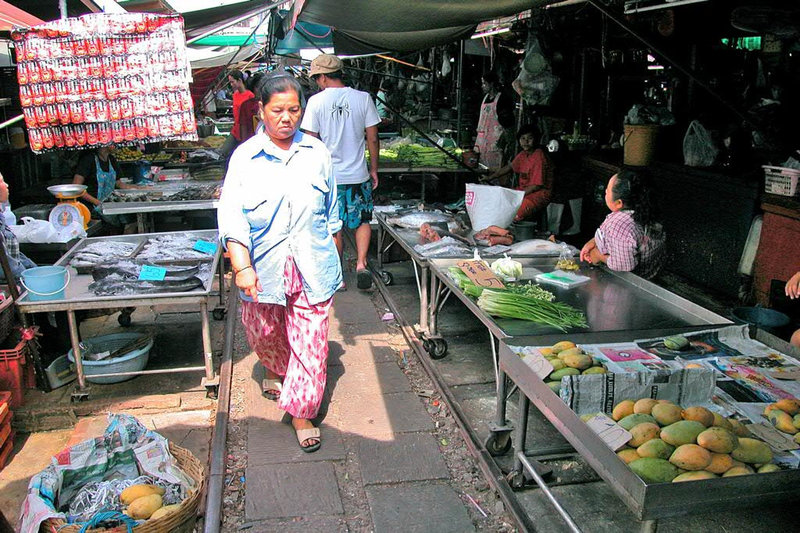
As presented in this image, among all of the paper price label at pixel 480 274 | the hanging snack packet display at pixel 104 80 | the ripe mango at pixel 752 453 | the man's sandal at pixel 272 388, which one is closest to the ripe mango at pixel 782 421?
the ripe mango at pixel 752 453

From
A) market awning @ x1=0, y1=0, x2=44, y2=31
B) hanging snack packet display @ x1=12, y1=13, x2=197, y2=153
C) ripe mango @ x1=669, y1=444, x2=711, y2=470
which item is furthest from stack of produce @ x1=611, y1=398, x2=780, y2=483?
market awning @ x1=0, y1=0, x2=44, y2=31

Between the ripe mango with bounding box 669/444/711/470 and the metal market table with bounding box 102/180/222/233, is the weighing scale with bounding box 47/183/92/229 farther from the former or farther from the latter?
the ripe mango with bounding box 669/444/711/470

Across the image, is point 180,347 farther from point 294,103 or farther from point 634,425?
point 634,425

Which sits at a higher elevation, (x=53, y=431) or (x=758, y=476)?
(x=758, y=476)

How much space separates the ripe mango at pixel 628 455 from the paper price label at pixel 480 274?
6.02 ft

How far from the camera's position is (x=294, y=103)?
3408 millimetres

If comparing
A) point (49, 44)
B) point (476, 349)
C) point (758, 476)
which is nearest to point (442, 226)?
point (476, 349)

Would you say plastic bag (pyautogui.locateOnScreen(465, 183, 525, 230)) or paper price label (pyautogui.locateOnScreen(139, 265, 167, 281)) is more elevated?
plastic bag (pyautogui.locateOnScreen(465, 183, 525, 230))

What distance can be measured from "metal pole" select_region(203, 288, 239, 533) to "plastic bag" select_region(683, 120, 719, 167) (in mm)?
4836

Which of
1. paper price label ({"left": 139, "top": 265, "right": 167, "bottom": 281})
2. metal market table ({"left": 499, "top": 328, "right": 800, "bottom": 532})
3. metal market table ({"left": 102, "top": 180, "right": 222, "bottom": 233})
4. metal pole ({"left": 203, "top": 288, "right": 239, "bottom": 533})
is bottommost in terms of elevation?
metal pole ({"left": 203, "top": 288, "right": 239, "bottom": 533})

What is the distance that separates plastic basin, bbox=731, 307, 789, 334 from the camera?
3.73 m

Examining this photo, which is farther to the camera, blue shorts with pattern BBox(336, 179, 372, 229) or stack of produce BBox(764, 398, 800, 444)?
blue shorts with pattern BBox(336, 179, 372, 229)

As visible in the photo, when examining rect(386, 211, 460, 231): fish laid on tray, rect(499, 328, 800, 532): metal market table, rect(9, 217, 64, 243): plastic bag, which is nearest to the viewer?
rect(499, 328, 800, 532): metal market table

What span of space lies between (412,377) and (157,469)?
2.12 metres
